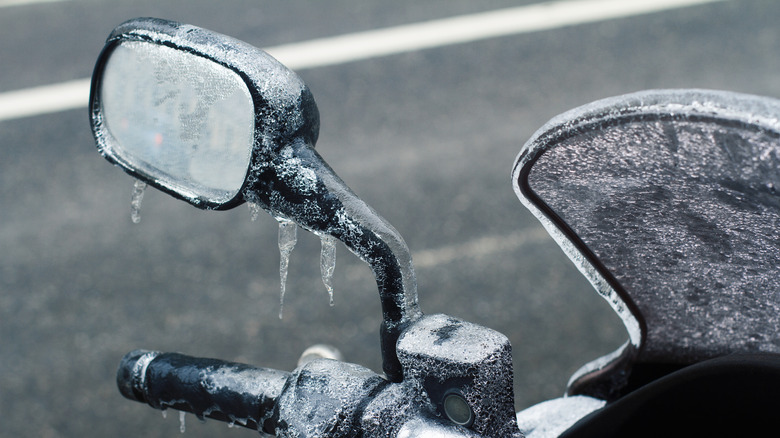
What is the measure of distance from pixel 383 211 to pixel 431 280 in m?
0.68

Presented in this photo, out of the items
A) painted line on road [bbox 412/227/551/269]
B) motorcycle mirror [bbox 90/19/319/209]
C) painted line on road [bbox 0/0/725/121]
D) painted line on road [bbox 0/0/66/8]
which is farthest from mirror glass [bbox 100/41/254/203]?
painted line on road [bbox 0/0/66/8]

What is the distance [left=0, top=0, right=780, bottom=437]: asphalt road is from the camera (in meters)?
3.56

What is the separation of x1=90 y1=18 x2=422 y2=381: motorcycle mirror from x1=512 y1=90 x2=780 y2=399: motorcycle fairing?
190mm

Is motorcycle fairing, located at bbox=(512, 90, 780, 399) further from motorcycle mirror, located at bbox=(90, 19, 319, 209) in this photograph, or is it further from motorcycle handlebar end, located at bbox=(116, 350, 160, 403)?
motorcycle handlebar end, located at bbox=(116, 350, 160, 403)

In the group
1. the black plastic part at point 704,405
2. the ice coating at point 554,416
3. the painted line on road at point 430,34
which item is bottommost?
the painted line on road at point 430,34

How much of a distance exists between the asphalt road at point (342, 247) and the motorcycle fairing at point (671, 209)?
2.42m

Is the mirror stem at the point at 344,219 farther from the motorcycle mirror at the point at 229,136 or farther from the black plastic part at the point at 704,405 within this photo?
the black plastic part at the point at 704,405

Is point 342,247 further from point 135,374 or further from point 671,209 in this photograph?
point 671,209

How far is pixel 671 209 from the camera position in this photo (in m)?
0.82

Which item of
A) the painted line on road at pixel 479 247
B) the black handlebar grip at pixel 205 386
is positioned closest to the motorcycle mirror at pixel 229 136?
the black handlebar grip at pixel 205 386

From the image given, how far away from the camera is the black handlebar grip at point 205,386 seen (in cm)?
89

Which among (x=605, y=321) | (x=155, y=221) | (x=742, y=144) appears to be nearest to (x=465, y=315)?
(x=605, y=321)

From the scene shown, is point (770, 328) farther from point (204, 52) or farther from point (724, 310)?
point (204, 52)

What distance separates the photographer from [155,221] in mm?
4441
